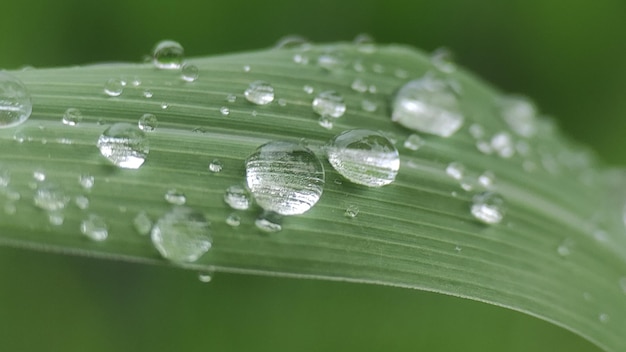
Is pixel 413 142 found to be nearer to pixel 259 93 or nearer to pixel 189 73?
pixel 259 93

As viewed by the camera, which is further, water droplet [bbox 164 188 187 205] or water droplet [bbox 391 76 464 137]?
water droplet [bbox 391 76 464 137]

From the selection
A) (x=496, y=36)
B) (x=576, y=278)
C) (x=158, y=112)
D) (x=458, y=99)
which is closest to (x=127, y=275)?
(x=158, y=112)

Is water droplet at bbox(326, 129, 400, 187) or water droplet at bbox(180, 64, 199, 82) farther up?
water droplet at bbox(180, 64, 199, 82)

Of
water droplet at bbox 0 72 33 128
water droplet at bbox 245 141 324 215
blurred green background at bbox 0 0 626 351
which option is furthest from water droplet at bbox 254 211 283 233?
blurred green background at bbox 0 0 626 351

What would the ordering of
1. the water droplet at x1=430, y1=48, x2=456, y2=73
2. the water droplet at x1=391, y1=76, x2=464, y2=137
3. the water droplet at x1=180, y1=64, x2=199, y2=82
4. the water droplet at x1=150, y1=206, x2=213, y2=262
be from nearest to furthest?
the water droplet at x1=150, y1=206, x2=213, y2=262, the water droplet at x1=180, y1=64, x2=199, y2=82, the water droplet at x1=391, y1=76, x2=464, y2=137, the water droplet at x1=430, y1=48, x2=456, y2=73

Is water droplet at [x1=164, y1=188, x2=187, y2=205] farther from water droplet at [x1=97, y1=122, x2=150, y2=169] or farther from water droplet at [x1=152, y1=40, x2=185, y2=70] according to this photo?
water droplet at [x1=152, y1=40, x2=185, y2=70]

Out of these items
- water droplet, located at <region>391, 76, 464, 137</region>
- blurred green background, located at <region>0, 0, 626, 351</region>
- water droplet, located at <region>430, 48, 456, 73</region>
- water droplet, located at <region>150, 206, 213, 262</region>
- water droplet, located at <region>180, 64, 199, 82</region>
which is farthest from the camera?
blurred green background, located at <region>0, 0, 626, 351</region>

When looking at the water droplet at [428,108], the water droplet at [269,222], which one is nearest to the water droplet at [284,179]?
the water droplet at [269,222]

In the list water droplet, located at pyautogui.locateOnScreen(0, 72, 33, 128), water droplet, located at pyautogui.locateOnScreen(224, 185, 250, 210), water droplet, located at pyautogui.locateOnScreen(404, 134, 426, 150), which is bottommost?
water droplet, located at pyautogui.locateOnScreen(224, 185, 250, 210)
